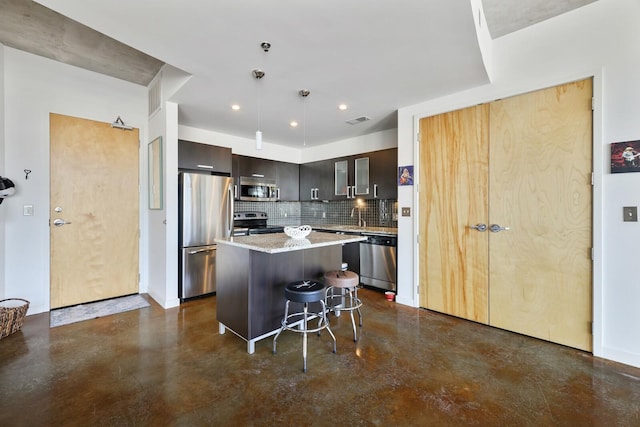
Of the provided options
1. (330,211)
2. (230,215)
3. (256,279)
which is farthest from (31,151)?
(330,211)

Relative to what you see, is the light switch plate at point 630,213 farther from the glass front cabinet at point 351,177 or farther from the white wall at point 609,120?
the glass front cabinet at point 351,177

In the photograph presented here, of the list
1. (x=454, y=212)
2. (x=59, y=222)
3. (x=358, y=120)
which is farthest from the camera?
(x=358, y=120)

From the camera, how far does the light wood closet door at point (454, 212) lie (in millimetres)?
2912

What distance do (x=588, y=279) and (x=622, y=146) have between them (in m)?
1.11

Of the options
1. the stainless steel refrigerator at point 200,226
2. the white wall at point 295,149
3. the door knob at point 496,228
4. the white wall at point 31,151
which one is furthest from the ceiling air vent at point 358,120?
the white wall at point 31,151

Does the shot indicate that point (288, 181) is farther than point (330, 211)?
No

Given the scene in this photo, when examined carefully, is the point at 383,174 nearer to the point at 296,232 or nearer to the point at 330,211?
the point at 330,211

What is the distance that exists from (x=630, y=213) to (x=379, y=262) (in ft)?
8.37

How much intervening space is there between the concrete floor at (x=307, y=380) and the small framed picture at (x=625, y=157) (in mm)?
1550

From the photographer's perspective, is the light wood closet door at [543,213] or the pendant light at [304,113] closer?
the light wood closet door at [543,213]

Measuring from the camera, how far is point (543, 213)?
8.34 ft

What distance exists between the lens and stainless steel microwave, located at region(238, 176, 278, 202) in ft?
15.7

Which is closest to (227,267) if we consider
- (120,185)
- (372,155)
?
(120,185)

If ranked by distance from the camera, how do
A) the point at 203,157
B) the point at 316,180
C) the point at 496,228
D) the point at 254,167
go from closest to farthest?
the point at 496,228 < the point at 203,157 < the point at 254,167 < the point at 316,180
